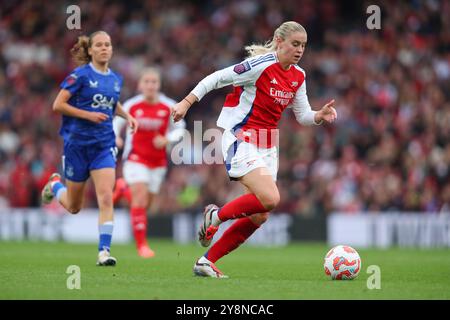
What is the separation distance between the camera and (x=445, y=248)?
635 inches

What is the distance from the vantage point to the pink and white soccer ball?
317 inches

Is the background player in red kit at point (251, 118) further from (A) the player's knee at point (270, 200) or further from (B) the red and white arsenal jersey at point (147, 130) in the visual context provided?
(B) the red and white arsenal jersey at point (147, 130)

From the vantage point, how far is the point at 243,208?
7.92m

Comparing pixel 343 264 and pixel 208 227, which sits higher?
pixel 208 227

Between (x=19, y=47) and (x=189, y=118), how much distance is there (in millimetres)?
5195

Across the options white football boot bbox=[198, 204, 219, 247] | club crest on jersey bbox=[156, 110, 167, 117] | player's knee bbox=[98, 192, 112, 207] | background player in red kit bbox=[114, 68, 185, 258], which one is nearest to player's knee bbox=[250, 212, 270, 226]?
white football boot bbox=[198, 204, 219, 247]

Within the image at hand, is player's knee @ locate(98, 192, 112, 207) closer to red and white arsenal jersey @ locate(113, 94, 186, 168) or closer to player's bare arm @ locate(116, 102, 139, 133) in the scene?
player's bare arm @ locate(116, 102, 139, 133)

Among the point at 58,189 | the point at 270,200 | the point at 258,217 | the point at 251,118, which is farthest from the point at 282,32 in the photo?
the point at 58,189

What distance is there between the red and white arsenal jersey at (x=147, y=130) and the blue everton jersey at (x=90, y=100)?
289 cm

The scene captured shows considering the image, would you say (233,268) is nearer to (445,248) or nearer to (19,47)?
(445,248)

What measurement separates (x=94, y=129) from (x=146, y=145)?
3140 mm

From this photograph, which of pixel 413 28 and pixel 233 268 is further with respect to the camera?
pixel 413 28

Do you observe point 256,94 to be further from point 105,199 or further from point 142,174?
point 142,174
